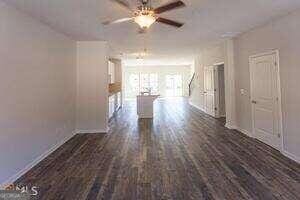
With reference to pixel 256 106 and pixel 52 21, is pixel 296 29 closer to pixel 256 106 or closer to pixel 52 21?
pixel 256 106

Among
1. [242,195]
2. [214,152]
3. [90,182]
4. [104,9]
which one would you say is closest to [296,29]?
[214,152]

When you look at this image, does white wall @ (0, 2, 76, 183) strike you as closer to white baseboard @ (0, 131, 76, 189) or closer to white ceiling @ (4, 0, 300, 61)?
white baseboard @ (0, 131, 76, 189)

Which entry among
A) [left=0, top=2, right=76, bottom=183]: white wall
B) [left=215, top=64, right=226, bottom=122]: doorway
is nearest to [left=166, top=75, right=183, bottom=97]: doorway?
[left=215, top=64, right=226, bottom=122]: doorway

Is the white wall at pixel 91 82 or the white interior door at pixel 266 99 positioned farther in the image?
the white wall at pixel 91 82

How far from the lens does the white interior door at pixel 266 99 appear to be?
5022mm

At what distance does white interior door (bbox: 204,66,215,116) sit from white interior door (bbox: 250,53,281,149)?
364 cm

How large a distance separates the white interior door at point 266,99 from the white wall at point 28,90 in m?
4.47

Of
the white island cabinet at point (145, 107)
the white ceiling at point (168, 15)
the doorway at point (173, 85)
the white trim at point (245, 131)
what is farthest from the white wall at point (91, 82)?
the doorway at point (173, 85)

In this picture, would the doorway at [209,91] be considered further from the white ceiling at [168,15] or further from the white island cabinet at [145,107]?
the white ceiling at [168,15]

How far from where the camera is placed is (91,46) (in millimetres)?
7000

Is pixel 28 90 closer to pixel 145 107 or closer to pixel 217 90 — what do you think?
pixel 145 107

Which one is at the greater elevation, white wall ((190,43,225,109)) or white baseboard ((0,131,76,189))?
white wall ((190,43,225,109))

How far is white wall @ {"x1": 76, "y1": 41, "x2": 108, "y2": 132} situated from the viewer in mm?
7016

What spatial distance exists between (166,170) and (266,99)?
9.37ft
